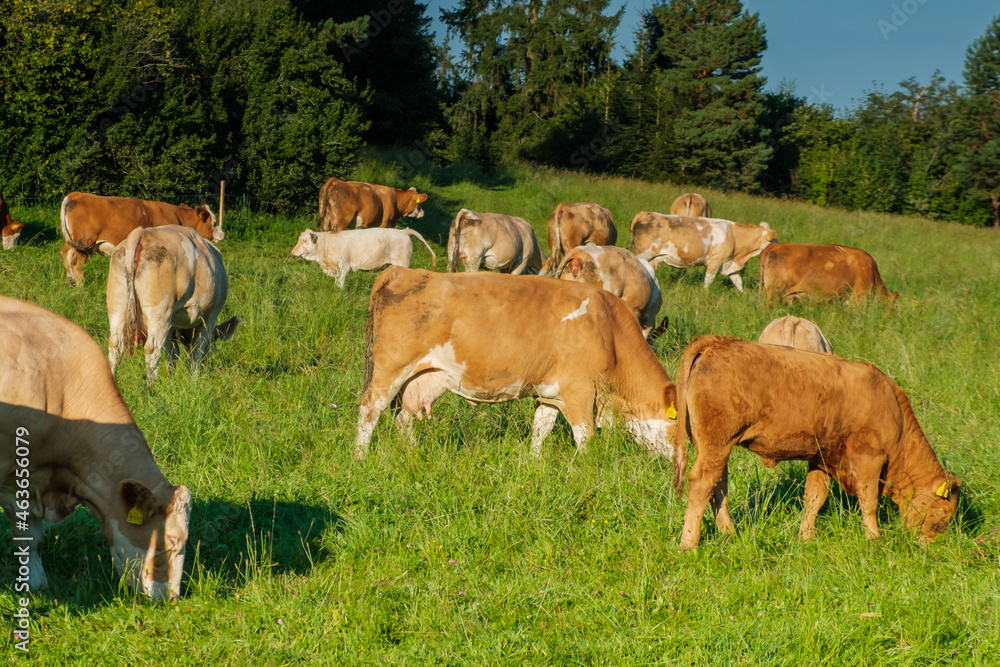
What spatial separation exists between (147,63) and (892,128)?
35.6 m

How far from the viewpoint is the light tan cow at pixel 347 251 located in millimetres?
14703

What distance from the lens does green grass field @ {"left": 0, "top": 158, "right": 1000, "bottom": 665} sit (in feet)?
12.5

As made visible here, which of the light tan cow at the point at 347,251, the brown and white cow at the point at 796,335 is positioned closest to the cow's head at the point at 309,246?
the light tan cow at the point at 347,251

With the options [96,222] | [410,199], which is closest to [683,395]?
[96,222]

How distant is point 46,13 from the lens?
50.3ft

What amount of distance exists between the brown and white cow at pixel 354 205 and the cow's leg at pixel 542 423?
11827 mm

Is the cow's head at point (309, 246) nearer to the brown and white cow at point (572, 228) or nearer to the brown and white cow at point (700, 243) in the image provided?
the brown and white cow at point (572, 228)

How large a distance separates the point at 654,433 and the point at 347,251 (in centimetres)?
963

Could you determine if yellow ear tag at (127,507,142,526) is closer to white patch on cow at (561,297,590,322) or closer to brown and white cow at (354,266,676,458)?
brown and white cow at (354,266,676,458)

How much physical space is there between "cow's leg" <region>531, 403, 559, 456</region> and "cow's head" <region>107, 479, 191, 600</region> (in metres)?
3.02

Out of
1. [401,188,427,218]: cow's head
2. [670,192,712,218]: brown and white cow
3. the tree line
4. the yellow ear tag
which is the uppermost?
the tree line

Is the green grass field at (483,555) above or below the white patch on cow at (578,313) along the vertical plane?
below

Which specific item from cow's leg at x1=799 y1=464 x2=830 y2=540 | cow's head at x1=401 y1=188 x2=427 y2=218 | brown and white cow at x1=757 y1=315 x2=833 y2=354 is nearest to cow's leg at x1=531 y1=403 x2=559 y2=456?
cow's leg at x1=799 y1=464 x2=830 y2=540

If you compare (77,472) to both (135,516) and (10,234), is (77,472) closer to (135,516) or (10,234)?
(135,516)
